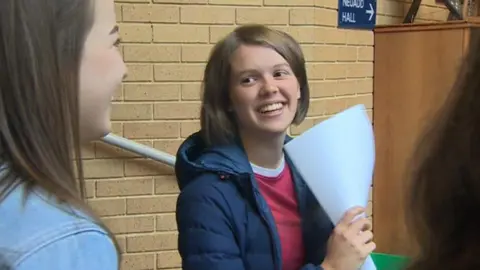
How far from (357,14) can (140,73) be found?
1109mm

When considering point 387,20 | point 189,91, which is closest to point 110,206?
point 189,91

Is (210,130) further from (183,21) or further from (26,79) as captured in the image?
(183,21)

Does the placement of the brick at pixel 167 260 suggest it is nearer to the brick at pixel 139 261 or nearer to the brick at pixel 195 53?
the brick at pixel 139 261

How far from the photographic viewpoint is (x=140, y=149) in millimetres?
2613

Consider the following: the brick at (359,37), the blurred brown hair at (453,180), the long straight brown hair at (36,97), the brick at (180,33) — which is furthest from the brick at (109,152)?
the blurred brown hair at (453,180)

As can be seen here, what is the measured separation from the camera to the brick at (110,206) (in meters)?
2.62

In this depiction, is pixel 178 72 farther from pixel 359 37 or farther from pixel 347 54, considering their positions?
pixel 359 37

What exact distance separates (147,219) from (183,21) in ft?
2.56

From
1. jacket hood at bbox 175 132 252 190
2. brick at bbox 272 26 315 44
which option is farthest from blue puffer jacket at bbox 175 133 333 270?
brick at bbox 272 26 315 44

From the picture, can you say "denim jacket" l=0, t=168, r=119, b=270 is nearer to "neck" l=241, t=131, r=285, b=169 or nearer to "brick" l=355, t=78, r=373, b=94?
"neck" l=241, t=131, r=285, b=169

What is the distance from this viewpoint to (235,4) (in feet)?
8.95

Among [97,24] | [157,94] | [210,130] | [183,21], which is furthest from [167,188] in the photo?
[97,24]

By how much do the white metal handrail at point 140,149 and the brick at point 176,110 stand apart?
133mm

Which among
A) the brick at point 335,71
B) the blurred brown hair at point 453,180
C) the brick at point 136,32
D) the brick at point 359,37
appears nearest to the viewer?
the blurred brown hair at point 453,180
